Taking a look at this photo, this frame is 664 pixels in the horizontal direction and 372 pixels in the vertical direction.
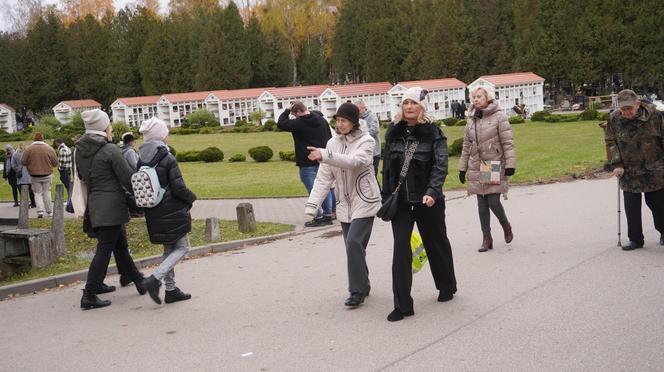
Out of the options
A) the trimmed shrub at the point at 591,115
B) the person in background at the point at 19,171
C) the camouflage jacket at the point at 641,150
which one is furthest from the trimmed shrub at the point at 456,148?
the trimmed shrub at the point at 591,115

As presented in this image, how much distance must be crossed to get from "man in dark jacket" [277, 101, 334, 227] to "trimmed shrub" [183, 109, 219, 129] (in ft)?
160

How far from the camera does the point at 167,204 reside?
295 inches

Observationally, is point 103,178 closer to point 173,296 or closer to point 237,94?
point 173,296

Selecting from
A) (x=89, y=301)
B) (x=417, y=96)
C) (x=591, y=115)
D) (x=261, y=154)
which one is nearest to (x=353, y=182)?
(x=417, y=96)

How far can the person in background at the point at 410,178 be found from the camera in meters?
6.55

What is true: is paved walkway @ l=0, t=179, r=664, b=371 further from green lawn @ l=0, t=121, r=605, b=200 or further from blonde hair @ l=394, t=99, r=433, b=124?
green lawn @ l=0, t=121, r=605, b=200

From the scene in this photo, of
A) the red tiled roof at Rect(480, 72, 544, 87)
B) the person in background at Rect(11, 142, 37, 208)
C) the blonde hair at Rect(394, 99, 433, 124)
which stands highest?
the red tiled roof at Rect(480, 72, 544, 87)

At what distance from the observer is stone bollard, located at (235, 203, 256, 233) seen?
39.5 feet

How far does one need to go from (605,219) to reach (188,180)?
16064 millimetres

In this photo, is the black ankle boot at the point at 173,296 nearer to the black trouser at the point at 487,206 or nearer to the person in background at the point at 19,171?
the black trouser at the point at 487,206

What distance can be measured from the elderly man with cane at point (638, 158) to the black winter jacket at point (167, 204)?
4.78 meters

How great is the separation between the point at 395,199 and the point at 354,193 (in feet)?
2.40

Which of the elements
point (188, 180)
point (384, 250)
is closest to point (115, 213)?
point (384, 250)

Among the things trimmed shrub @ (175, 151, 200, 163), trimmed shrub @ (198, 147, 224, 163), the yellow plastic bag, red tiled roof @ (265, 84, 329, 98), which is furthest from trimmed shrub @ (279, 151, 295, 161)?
red tiled roof @ (265, 84, 329, 98)
